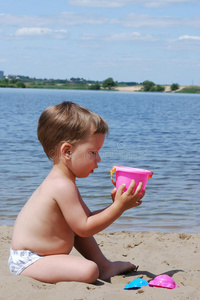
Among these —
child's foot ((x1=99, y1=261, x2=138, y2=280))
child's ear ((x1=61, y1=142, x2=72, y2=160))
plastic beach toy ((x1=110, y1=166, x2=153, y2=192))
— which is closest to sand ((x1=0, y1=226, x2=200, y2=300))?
child's foot ((x1=99, y1=261, x2=138, y2=280))

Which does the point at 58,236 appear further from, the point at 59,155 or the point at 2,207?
the point at 2,207

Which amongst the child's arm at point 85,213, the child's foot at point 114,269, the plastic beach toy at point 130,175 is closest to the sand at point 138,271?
the child's foot at point 114,269

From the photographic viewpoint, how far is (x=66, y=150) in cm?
302

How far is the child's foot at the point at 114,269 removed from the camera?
10.9 feet

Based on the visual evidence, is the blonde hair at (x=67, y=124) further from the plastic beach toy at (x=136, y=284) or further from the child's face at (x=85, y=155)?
the plastic beach toy at (x=136, y=284)

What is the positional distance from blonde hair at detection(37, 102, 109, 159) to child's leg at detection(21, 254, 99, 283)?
2.26ft

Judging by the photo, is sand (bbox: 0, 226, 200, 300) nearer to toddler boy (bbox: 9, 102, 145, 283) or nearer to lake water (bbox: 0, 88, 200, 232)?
toddler boy (bbox: 9, 102, 145, 283)

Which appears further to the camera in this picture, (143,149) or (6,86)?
(6,86)

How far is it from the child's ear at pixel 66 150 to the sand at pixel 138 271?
2.54 feet

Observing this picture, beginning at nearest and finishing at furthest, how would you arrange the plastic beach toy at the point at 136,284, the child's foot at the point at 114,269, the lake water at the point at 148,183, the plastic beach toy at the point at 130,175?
1. the plastic beach toy at the point at 130,175
2. the plastic beach toy at the point at 136,284
3. the child's foot at the point at 114,269
4. the lake water at the point at 148,183

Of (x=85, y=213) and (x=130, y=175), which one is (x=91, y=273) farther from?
(x=130, y=175)

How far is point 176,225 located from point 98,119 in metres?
2.49

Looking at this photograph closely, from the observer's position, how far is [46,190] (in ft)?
9.96

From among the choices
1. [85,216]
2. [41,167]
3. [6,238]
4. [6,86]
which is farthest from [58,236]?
[6,86]
